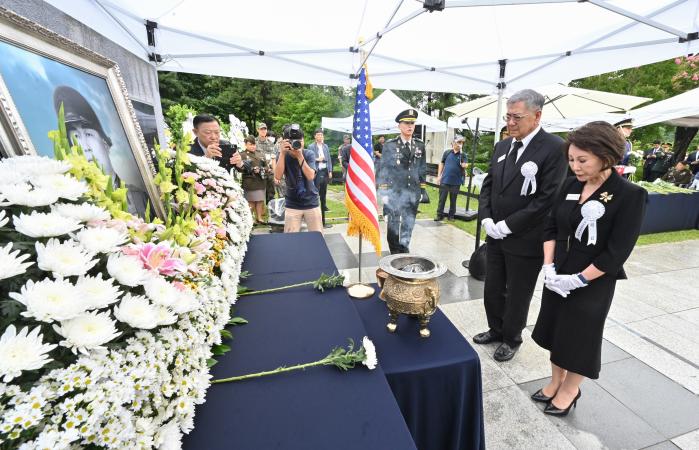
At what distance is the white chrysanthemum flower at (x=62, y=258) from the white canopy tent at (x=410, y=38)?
3.32 metres

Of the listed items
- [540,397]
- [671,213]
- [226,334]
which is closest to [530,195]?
[540,397]

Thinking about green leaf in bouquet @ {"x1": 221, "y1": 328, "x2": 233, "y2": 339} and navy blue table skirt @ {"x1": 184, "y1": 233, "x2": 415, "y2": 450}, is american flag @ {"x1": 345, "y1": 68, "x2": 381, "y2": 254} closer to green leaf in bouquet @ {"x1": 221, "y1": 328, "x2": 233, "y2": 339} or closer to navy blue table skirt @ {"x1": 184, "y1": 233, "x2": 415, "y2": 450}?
navy blue table skirt @ {"x1": 184, "y1": 233, "x2": 415, "y2": 450}

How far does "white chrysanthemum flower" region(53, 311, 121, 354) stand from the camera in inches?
27.5

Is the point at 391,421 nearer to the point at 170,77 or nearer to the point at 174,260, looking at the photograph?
the point at 174,260

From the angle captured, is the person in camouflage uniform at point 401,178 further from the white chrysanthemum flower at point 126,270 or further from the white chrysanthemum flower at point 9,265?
the white chrysanthemum flower at point 9,265

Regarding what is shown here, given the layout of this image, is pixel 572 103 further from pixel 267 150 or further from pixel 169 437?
pixel 169 437

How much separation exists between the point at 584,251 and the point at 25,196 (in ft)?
8.88

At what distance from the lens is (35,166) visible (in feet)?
2.95

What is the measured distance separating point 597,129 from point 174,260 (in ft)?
7.57

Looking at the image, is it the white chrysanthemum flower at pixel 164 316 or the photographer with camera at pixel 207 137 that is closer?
the white chrysanthemum flower at pixel 164 316

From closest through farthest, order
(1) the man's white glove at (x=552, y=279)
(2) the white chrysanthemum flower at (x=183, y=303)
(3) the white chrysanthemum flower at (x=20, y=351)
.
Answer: (3) the white chrysanthemum flower at (x=20, y=351), (2) the white chrysanthemum flower at (x=183, y=303), (1) the man's white glove at (x=552, y=279)

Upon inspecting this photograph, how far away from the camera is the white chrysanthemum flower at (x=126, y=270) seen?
0.84 m

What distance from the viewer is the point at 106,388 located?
28.1 inches

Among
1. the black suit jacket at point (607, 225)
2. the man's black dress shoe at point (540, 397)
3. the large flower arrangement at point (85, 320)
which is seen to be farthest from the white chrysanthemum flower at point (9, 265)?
the man's black dress shoe at point (540, 397)
